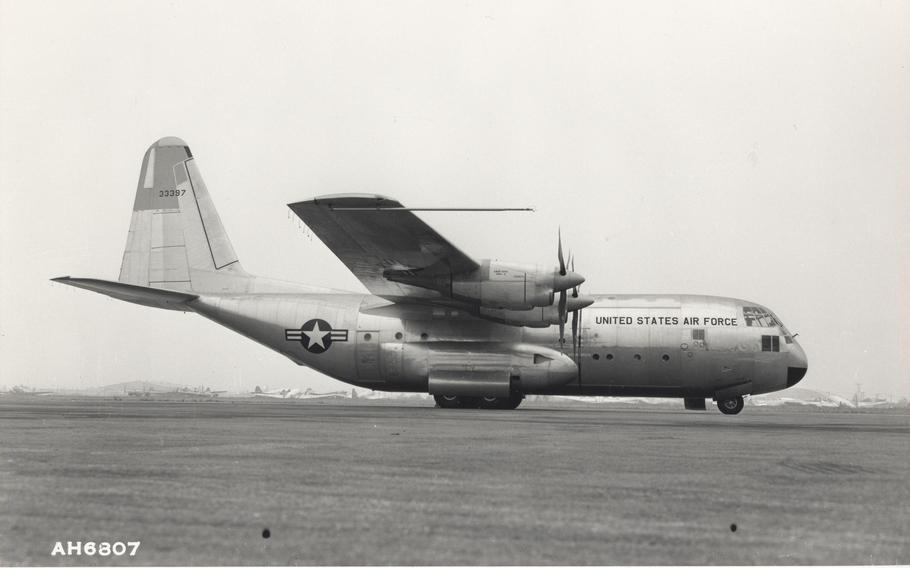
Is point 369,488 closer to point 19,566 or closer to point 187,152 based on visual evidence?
point 19,566

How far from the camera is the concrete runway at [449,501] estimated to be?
5789 mm

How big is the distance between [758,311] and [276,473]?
21.3 metres

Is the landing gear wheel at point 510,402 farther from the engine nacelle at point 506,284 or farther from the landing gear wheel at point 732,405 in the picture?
the landing gear wheel at point 732,405

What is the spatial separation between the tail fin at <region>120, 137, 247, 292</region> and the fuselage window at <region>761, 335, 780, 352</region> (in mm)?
17131

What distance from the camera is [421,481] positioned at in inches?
345

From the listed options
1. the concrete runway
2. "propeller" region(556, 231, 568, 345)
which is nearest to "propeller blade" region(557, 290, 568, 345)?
"propeller" region(556, 231, 568, 345)

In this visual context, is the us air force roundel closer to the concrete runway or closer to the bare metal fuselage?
the bare metal fuselage

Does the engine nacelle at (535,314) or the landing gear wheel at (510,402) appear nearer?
the engine nacelle at (535,314)

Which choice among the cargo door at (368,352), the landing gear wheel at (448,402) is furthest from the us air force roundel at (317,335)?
the landing gear wheel at (448,402)

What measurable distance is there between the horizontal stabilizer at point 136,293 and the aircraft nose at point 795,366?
18932 millimetres

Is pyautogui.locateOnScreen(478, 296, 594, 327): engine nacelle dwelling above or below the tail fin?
below

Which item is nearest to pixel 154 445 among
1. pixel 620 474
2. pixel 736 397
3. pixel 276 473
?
pixel 276 473

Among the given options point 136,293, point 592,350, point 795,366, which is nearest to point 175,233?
point 136,293

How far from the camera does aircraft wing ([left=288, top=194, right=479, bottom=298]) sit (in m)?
23.5
